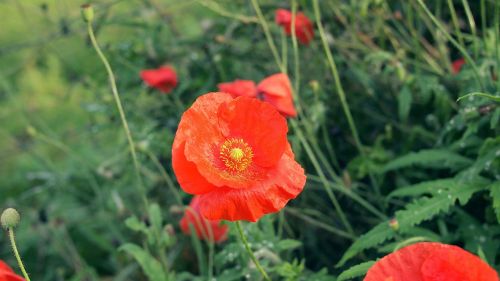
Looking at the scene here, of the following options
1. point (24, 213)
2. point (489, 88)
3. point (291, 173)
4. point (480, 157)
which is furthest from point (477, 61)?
point (24, 213)

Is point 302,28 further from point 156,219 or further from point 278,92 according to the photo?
point 156,219

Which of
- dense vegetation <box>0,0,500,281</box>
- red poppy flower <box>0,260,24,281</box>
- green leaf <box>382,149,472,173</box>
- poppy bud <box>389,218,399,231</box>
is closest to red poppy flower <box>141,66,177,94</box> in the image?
dense vegetation <box>0,0,500,281</box>

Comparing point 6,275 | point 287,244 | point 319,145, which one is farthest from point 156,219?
point 319,145

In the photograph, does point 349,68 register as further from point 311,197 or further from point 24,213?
point 24,213

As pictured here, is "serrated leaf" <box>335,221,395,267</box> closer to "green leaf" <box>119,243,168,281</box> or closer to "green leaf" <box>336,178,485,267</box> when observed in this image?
"green leaf" <box>336,178,485,267</box>

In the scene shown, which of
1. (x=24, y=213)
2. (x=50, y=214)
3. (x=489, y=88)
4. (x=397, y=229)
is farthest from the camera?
(x=24, y=213)

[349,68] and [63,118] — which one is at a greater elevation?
[349,68]

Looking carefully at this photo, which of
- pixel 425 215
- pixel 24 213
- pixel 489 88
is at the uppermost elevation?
pixel 489 88
